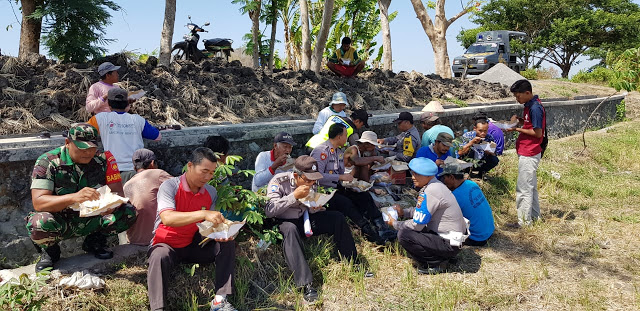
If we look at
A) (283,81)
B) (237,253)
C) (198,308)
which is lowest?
(198,308)

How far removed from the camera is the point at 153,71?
805 centimetres

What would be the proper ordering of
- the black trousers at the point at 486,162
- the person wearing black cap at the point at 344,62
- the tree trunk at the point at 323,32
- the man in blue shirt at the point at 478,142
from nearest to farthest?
the man in blue shirt at the point at 478,142 < the black trousers at the point at 486,162 < the tree trunk at the point at 323,32 < the person wearing black cap at the point at 344,62

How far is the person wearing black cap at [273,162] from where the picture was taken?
5.21 metres

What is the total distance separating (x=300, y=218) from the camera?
15.6 ft

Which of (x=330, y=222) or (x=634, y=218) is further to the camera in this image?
(x=634, y=218)

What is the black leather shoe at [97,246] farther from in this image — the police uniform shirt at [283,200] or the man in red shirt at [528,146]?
the man in red shirt at [528,146]

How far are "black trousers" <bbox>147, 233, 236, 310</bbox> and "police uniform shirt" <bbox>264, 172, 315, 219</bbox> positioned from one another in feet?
1.94

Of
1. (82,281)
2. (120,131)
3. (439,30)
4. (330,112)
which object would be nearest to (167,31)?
(330,112)

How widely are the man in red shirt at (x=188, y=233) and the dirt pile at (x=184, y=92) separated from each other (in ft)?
10.0

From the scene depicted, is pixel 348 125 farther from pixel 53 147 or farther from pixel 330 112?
pixel 53 147

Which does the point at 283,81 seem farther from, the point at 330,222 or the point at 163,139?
the point at 330,222

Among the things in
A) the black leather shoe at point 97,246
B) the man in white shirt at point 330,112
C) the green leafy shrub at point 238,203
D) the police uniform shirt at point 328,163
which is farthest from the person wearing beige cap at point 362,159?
the black leather shoe at point 97,246

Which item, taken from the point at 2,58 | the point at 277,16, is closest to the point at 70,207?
the point at 2,58

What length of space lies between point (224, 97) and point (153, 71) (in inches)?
45.0
